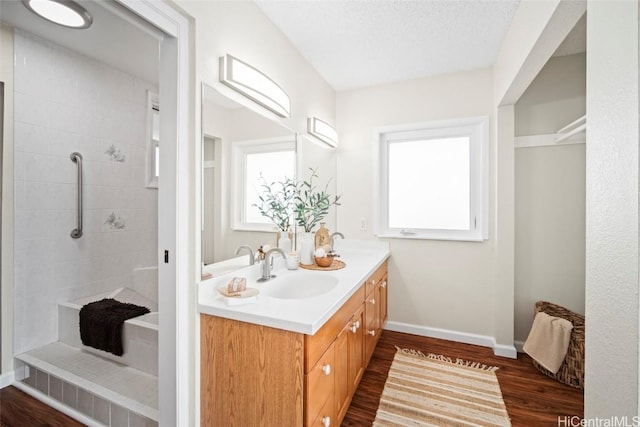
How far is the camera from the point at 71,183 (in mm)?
2293

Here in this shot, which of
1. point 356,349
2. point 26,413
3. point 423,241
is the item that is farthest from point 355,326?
point 26,413

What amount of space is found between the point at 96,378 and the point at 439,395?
2.18 m

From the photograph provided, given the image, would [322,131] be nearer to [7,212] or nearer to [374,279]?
[374,279]

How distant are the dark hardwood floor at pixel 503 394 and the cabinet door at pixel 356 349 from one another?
0.50 feet

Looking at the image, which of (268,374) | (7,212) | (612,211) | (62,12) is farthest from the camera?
(7,212)

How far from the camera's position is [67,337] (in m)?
2.15

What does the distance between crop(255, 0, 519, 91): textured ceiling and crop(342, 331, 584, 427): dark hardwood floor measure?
2.52m

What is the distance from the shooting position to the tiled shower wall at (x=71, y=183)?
201 centimetres

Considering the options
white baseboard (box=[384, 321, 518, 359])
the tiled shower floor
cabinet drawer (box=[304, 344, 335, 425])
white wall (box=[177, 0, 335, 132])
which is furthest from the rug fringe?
white wall (box=[177, 0, 335, 132])

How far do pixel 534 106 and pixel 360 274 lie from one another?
211 cm

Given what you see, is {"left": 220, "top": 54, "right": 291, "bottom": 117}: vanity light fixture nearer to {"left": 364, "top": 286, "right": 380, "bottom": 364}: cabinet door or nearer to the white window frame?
the white window frame

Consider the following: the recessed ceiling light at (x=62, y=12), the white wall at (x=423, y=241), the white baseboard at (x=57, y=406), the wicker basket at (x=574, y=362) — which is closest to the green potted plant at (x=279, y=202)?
the white wall at (x=423, y=241)

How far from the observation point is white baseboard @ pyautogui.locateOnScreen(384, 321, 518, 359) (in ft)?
7.91

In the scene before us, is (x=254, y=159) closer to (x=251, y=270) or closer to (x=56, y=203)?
(x=251, y=270)
